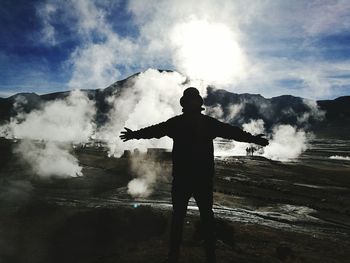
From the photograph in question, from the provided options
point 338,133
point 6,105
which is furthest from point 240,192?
point 6,105

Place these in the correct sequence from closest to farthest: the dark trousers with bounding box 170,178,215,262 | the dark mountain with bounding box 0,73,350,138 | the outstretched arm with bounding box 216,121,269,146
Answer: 1. the dark trousers with bounding box 170,178,215,262
2. the outstretched arm with bounding box 216,121,269,146
3. the dark mountain with bounding box 0,73,350,138

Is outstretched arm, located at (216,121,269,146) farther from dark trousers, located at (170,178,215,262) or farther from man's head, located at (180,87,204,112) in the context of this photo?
dark trousers, located at (170,178,215,262)

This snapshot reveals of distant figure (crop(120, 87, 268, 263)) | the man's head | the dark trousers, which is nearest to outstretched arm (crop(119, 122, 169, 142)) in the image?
distant figure (crop(120, 87, 268, 263))

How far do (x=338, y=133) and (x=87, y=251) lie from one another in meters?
131

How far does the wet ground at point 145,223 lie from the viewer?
7000mm

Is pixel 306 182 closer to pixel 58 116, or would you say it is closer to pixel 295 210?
pixel 295 210

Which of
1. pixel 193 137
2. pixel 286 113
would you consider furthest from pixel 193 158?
pixel 286 113

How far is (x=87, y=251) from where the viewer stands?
24.0ft

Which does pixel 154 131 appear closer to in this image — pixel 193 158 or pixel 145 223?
pixel 193 158

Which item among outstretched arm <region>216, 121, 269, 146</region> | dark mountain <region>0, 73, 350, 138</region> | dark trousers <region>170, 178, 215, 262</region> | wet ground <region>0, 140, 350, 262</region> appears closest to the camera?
dark trousers <region>170, 178, 215, 262</region>

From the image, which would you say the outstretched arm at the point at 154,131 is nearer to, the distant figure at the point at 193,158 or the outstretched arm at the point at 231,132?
the distant figure at the point at 193,158

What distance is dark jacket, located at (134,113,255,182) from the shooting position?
3.97 meters

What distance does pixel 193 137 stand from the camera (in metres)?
4.02

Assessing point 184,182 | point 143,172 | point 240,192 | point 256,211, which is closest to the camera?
point 184,182
